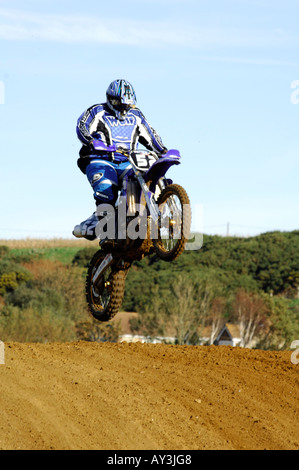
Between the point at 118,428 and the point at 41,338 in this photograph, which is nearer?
the point at 118,428

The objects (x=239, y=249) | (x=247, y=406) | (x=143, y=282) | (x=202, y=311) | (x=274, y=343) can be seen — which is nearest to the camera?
(x=247, y=406)

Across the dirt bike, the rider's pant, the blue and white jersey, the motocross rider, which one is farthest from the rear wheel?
the blue and white jersey

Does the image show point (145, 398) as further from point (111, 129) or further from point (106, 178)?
point (111, 129)

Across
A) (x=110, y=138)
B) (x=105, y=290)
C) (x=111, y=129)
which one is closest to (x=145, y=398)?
(x=105, y=290)

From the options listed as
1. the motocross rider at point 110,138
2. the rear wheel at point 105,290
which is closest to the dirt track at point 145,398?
the rear wheel at point 105,290

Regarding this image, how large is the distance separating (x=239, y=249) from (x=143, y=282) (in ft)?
55.3

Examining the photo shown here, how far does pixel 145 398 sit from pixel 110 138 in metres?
4.74

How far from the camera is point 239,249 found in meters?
77.8

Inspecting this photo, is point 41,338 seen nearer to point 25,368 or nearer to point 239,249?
point 25,368

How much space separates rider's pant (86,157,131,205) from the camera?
473 inches

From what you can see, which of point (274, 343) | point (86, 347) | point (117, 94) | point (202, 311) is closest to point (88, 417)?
point (86, 347)

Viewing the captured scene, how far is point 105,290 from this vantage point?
1355 centimetres

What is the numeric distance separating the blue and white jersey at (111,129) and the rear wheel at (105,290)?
1.97 metres
